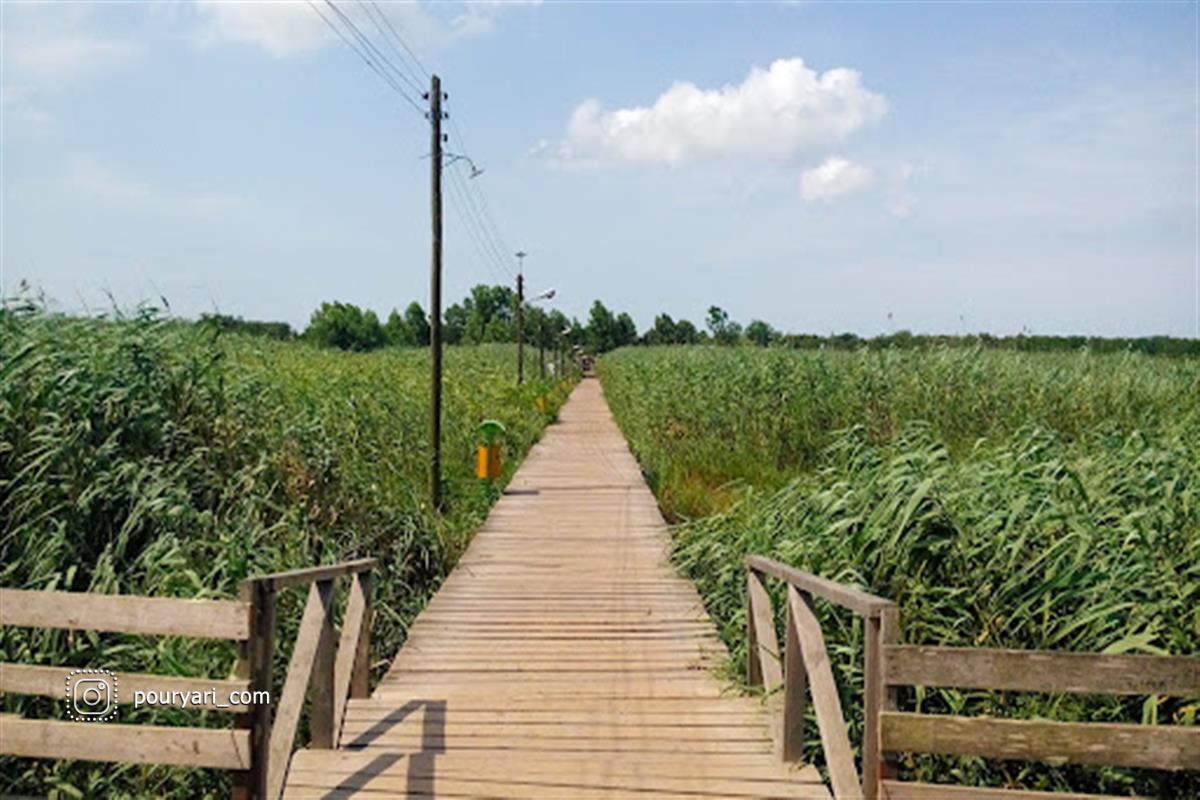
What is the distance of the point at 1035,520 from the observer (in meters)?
5.57

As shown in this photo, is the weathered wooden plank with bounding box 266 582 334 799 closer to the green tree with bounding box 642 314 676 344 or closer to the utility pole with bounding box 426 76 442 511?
the utility pole with bounding box 426 76 442 511

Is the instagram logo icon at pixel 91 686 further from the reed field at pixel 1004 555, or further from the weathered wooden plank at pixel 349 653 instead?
the reed field at pixel 1004 555

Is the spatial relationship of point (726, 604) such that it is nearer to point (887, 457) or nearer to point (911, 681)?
point (887, 457)

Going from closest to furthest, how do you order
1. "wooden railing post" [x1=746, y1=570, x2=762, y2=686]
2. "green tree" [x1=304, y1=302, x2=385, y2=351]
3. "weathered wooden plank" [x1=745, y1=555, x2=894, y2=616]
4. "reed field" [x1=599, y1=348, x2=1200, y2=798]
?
1. "weathered wooden plank" [x1=745, y1=555, x2=894, y2=616]
2. "reed field" [x1=599, y1=348, x2=1200, y2=798]
3. "wooden railing post" [x1=746, y1=570, x2=762, y2=686]
4. "green tree" [x1=304, y1=302, x2=385, y2=351]

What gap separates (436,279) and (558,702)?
7785 mm

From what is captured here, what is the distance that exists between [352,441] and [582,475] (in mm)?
5319

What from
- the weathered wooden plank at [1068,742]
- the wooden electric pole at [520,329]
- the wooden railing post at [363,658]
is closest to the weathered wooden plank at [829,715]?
the weathered wooden plank at [1068,742]

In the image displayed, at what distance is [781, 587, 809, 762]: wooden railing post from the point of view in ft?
15.1

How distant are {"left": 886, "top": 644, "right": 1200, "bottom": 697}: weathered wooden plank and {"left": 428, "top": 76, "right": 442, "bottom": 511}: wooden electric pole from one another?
825 centimetres

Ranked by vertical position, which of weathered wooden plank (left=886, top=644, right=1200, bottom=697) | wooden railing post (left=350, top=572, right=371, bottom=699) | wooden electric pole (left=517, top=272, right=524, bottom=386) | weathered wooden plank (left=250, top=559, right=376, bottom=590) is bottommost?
wooden railing post (left=350, top=572, right=371, bottom=699)

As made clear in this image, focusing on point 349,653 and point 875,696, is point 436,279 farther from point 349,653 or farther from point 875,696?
point 875,696

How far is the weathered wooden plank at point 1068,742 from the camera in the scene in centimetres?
366

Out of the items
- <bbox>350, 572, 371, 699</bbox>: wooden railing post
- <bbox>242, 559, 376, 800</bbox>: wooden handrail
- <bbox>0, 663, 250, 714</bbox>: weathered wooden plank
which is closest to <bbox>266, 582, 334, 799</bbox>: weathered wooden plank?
<bbox>242, 559, 376, 800</bbox>: wooden handrail

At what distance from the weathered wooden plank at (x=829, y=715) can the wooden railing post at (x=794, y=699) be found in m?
0.21
